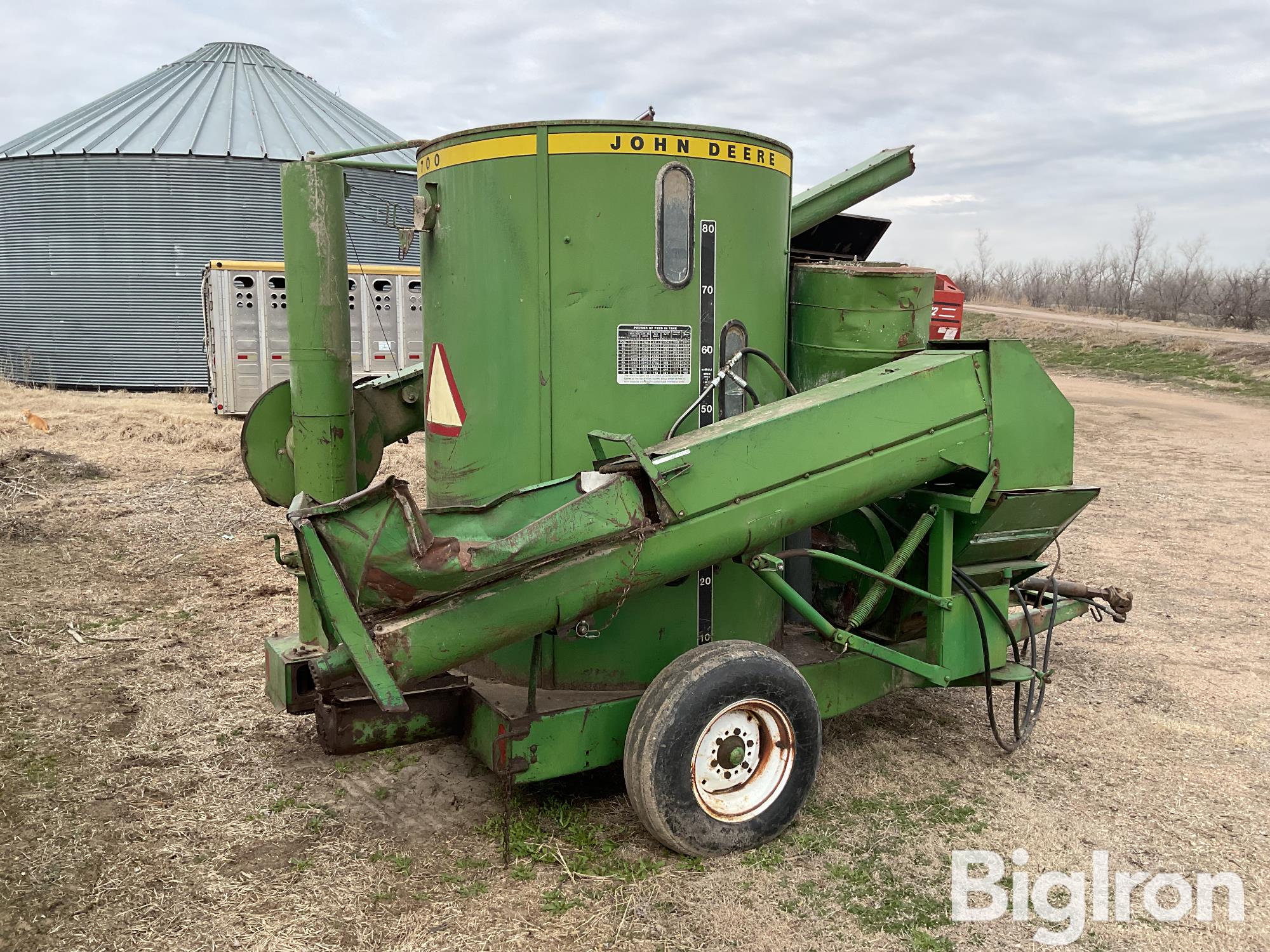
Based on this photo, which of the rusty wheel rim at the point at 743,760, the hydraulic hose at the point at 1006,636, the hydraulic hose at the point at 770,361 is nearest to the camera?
the rusty wheel rim at the point at 743,760

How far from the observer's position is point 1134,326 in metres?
35.3

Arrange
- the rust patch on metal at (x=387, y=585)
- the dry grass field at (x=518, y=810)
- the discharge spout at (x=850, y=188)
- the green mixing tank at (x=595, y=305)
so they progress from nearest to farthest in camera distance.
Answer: the rust patch on metal at (x=387, y=585) < the dry grass field at (x=518, y=810) < the green mixing tank at (x=595, y=305) < the discharge spout at (x=850, y=188)

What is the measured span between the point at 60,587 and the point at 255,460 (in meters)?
3.26

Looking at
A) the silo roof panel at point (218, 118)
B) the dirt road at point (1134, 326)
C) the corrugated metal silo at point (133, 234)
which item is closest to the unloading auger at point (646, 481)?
the corrugated metal silo at point (133, 234)

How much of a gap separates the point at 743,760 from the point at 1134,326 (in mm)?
Answer: 36105

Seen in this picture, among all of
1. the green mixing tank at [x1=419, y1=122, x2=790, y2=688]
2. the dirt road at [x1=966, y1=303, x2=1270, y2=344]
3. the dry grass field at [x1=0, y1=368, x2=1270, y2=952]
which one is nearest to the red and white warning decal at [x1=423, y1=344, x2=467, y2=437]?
the green mixing tank at [x1=419, y1=122, x2=790, y2=688]

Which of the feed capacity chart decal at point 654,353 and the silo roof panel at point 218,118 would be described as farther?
the silo roof panel at point 218,118

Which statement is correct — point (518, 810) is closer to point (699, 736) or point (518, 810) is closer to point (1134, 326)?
point (699, 736)

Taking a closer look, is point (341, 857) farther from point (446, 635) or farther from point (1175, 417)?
point (1175, 417)

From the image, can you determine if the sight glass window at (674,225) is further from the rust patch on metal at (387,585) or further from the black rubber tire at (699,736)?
the rust patch on metal at (387,585)

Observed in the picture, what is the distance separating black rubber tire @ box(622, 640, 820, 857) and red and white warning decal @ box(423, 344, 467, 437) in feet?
4.26

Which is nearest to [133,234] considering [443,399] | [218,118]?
[218,118]

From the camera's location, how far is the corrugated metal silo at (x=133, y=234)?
2027 cm

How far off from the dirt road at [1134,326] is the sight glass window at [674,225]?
1061 inches
